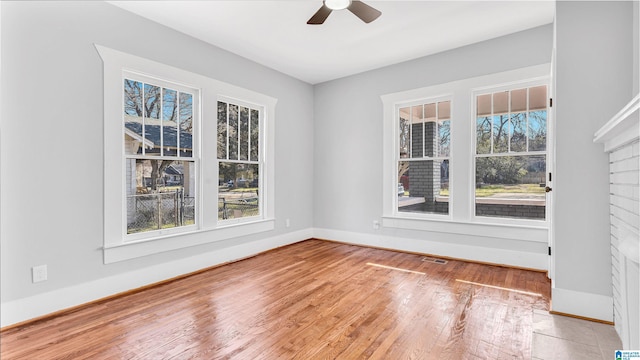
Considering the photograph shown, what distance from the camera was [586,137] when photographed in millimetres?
2451

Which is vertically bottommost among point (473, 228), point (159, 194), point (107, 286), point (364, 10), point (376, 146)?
point (107, 286)

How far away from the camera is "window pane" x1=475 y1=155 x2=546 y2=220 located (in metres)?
3.73

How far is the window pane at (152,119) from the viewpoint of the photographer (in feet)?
10.9

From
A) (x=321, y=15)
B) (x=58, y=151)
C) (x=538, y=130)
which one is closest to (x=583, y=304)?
(x=538, y=130)

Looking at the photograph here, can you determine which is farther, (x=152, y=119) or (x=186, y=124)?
(x=186, y=124)

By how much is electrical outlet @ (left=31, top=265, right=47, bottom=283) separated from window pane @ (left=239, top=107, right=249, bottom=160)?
8.18 feet

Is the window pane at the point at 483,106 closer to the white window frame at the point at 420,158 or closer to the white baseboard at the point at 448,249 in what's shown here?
the white window frame at the point at 420,158

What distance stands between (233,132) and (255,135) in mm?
438

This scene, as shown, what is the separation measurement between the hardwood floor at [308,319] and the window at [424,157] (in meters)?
1.15

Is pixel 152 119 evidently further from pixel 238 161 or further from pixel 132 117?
pixel 238 161

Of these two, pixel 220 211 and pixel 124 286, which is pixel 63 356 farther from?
pixel 220 211

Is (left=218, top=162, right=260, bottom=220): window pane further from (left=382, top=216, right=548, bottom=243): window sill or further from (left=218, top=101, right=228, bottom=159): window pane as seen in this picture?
(left=382, top=216, right=548, bottom=243): window sill

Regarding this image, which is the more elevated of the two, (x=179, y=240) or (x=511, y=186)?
(x=511, y=186)

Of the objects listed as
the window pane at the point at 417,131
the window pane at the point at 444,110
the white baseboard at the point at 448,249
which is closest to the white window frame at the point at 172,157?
the white baseboard at the point at 448,249
